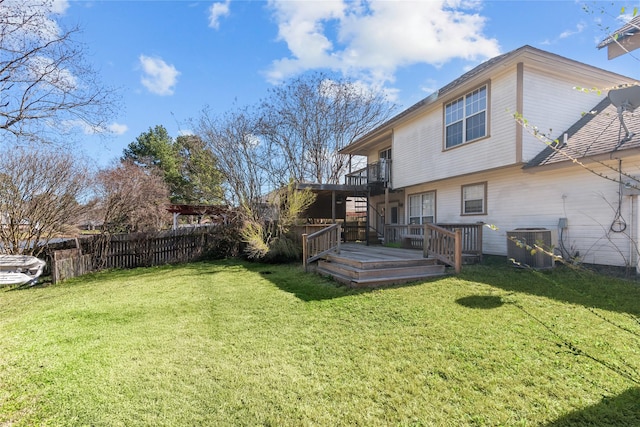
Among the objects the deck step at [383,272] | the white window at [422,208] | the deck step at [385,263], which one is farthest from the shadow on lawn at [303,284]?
the white window at [422,208]

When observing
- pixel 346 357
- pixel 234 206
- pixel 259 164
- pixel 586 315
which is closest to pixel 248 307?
pixel 346 357

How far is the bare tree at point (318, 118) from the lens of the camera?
20703 mm

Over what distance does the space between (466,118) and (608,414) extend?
31.1ft

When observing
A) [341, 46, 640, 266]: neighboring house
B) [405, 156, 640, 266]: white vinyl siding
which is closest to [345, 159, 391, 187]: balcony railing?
[341, 46, 640, 266]: neighboring house

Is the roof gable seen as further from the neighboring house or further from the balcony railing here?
the balcony railing

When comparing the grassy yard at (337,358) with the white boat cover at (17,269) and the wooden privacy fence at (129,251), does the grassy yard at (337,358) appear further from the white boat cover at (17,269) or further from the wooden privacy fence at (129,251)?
the wooden privacy fence at (129,251)

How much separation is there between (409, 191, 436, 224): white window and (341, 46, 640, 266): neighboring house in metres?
0.27

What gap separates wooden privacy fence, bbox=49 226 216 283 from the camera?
9.16 m

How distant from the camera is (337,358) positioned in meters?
3.51

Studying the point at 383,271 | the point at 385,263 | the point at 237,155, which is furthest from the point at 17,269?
the point at 237,155

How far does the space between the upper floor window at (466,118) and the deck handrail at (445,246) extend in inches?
165

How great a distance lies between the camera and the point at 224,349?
3.82 metres

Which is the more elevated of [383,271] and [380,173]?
[380,173]

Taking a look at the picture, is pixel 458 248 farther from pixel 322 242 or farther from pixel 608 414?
pixel 608 414
